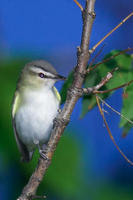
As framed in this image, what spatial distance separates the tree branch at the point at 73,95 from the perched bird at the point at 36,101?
604mm

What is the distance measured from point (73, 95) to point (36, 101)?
88 centimetres

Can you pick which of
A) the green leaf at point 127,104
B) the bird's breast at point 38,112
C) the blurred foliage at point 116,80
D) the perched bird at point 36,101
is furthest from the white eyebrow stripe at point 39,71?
the green leaf at point 127,104

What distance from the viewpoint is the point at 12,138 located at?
2.58 meters

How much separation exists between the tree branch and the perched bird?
604mm

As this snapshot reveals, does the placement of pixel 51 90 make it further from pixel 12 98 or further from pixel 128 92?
pixel 128 92

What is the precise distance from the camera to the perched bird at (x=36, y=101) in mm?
2191

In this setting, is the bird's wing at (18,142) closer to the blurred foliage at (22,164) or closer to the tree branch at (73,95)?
the blurred foliage at (22,164)

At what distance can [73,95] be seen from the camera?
1357 millimetres

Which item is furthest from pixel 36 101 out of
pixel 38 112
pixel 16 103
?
pixel 16 103

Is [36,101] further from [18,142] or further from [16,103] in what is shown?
[18,142]

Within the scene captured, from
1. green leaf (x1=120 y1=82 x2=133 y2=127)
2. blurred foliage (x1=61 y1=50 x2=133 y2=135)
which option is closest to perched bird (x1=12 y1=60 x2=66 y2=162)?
blurred foliage (x1=61 y1=50 x2=133 y2=135)

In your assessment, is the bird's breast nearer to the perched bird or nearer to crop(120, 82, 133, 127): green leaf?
the perched bird

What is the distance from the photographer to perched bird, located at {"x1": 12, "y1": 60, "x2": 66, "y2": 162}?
2191 millimetres

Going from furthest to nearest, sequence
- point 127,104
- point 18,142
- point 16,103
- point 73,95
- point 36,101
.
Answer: point 18,142
point 16,103
point 36,101
point 127,104
point 73,95
